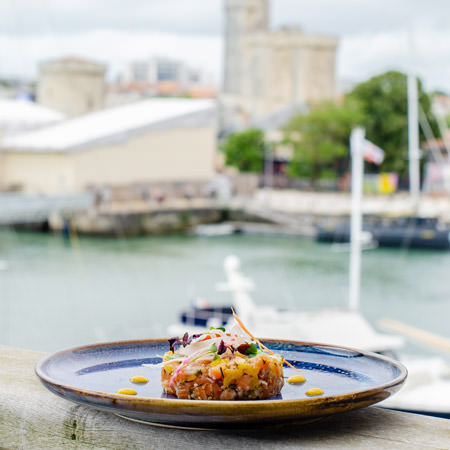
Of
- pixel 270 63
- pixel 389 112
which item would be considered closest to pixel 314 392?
pixel 389 112

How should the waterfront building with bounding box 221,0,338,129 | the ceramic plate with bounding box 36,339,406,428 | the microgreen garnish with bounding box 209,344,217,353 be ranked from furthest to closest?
the waterfront building with bounding box 221,0,338,129 < the microgreen garnish with bounding box 209,344,217,353 < the ceramic plate with bounding box 36,339,406,428

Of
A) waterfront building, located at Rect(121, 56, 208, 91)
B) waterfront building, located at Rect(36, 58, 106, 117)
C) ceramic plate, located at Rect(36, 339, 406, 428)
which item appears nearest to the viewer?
ceramic plate, located at Rect(36, 339, 406, 428)

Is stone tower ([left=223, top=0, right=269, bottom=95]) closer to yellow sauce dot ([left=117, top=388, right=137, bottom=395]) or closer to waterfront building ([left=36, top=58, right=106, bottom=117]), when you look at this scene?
waterfront building ([left=36, top=58, right=106, bottom=117])

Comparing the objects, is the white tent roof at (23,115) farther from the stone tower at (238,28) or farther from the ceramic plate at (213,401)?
the ceramic plate at (213,401)

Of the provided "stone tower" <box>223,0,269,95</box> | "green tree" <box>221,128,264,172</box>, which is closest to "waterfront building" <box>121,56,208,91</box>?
"stone tower" <box>223,0,269,95</box>

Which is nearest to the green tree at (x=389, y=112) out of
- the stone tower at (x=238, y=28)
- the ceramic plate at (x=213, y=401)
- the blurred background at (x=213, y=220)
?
the blurred background at (x=213, y=220)

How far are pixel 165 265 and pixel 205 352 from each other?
673 inches

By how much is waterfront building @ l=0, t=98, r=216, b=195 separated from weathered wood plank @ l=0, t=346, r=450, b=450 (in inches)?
948

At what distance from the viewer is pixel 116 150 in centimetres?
2595

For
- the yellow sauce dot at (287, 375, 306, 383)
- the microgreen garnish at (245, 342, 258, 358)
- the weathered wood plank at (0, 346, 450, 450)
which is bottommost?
the weathered wood plank at (0, 346, 450, 450)

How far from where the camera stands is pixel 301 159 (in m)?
28.8

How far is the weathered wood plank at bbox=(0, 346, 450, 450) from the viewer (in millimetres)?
810

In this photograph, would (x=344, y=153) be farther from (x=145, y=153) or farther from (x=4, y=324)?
(x=4, y=324)

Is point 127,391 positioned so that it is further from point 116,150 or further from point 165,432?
point 116,150
